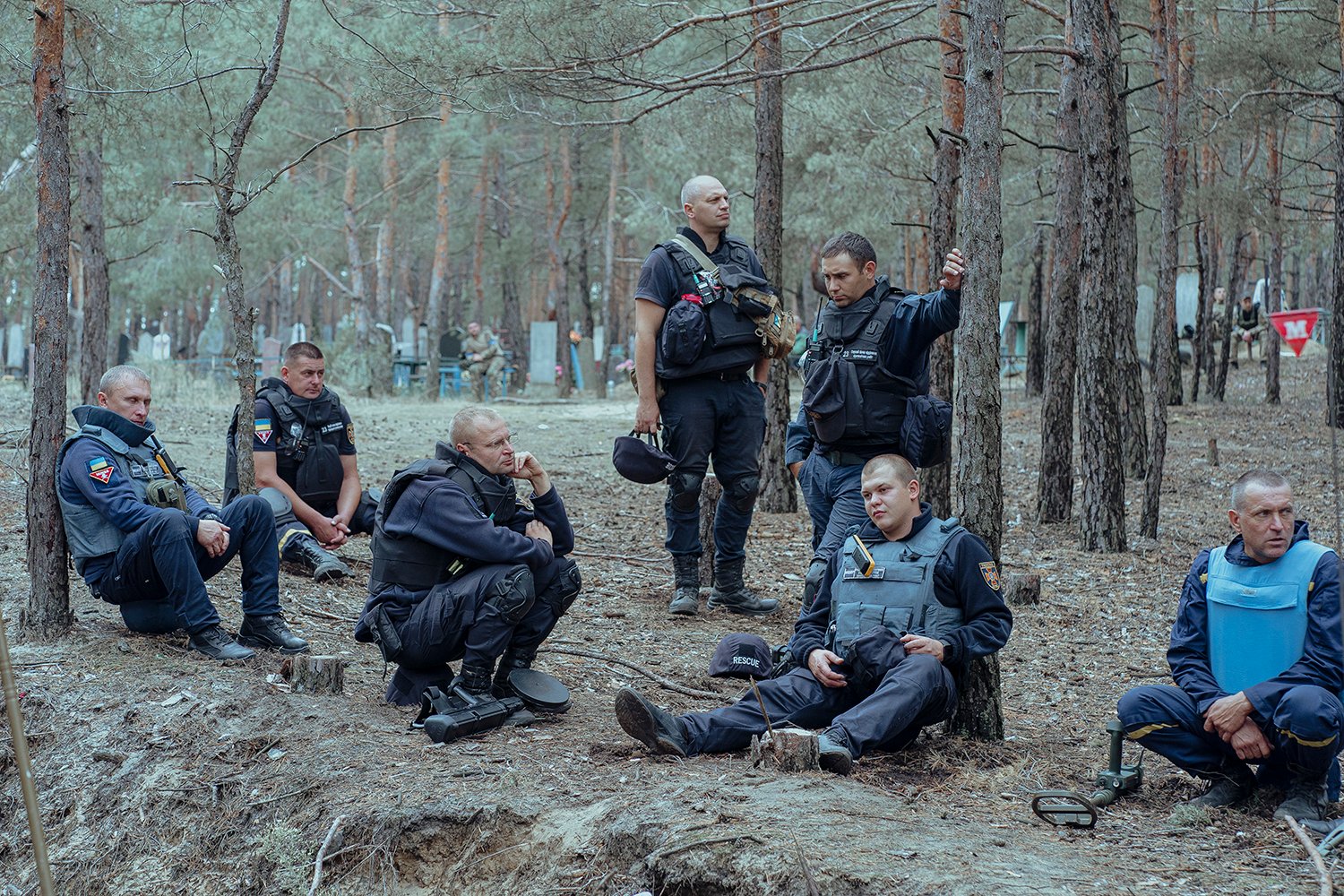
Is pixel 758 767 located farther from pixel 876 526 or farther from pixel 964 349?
pixel 964 349

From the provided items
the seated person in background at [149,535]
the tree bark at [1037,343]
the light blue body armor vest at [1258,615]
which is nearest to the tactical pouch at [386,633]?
the seated person in background at [149,535]

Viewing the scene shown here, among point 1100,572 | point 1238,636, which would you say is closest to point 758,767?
point 1238,636

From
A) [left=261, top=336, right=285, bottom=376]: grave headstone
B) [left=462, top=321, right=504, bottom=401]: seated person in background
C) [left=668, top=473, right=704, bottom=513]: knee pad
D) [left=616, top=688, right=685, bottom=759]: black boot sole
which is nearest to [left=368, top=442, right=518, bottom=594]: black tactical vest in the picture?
[left=616, top=688, right=685, bottom=759]: black boot sole

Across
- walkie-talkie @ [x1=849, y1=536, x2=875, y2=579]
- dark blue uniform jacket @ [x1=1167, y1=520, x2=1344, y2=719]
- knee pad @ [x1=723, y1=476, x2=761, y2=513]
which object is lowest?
dark blue uniform jacket @ [x1=1167, y1=520, x2=1344, y2=719]

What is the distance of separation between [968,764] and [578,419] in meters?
15.4

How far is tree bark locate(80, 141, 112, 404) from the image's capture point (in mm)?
13648

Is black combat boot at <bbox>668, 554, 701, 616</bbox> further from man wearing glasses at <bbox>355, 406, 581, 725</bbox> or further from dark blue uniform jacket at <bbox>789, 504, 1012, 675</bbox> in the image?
dark blue uniform jacket at <bbox>789, 504, 1012, 675</bbox>

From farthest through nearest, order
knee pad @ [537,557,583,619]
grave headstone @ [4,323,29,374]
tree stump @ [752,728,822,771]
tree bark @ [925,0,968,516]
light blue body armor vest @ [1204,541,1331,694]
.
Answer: grave headstone @ [4,323,29,374] → tree bark @ [925,0,968,516] → knee pad @ [537,557,583,619] → tree stump @ [752,728,822,771] → light blue body armor vest @ [1204,541,1331,694]

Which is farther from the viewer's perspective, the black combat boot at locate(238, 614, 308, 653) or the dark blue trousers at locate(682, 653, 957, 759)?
the black combat boot at locate(238, 614, 308, 653)

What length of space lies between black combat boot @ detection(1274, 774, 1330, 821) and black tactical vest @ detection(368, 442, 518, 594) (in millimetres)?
2801

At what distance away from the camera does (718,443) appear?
6449 millimetres

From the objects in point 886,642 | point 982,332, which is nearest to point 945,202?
point 982,332

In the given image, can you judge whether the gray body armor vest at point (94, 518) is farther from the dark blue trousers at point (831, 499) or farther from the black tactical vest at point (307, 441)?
the dark blue trousers at point (831, 499)

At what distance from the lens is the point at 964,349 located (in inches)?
180
